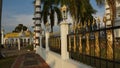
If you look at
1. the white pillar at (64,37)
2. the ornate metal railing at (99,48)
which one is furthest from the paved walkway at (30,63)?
the ornate metal railing at (99,48)

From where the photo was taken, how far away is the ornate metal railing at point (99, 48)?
23.5 ft

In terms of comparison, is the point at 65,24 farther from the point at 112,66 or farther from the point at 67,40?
the point at 112,66

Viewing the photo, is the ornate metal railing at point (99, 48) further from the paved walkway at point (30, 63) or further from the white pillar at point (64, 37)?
the paved walkway at point (30, 63)

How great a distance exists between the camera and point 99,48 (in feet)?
26.6

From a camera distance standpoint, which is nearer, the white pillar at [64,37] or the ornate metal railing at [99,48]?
the ornate metal railing at [99,48]

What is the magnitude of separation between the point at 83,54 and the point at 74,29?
1.59 m

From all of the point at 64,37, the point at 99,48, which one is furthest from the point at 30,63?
the point at 99,48

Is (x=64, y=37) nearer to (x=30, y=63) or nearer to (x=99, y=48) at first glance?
(x=99, y=48)

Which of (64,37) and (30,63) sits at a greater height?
(64,37)

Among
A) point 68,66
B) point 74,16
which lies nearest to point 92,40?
point 68,66

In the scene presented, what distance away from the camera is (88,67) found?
27.6 feet

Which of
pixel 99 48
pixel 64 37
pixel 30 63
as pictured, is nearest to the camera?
pixel 99 48

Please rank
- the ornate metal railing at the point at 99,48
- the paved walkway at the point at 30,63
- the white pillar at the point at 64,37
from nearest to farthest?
the ornate metal railing at the point at 99,48 < the white pillar at the point at 64,37 < the paved walkway at the point at 30,63

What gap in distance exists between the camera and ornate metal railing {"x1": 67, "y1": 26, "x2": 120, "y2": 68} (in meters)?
7.16
